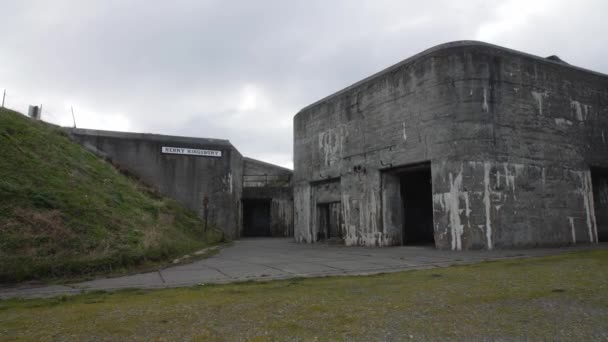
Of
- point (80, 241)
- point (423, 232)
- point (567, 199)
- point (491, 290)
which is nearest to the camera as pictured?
point (491, 290)

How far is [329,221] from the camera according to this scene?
55.8 feet

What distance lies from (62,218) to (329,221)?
1120 cm

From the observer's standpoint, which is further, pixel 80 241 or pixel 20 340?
pixel 80 241

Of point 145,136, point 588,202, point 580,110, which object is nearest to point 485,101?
point 580,110

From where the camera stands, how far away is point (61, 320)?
352 cm

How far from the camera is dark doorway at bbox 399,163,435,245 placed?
14.6 meters

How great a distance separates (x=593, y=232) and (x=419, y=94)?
668 centimetres

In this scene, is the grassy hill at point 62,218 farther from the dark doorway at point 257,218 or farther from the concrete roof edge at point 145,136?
the dark doorway at point 257,218

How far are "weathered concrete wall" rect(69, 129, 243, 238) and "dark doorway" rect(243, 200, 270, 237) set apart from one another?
599 cm

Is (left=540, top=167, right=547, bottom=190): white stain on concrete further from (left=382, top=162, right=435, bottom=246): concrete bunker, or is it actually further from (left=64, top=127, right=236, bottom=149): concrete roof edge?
(left=64, top=127, right=236, bottom=149): concrete roof edge

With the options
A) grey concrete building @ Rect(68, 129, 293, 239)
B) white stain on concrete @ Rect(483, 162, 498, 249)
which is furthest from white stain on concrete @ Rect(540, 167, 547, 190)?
grey concrete building @ Rect(68, 129, 293, 239)

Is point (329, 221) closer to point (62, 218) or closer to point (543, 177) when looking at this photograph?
point (543, 177)

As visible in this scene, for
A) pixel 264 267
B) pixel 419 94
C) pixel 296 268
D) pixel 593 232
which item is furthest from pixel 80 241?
pixel 593 232

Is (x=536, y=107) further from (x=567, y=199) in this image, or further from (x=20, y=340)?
(x=20, y=340)
